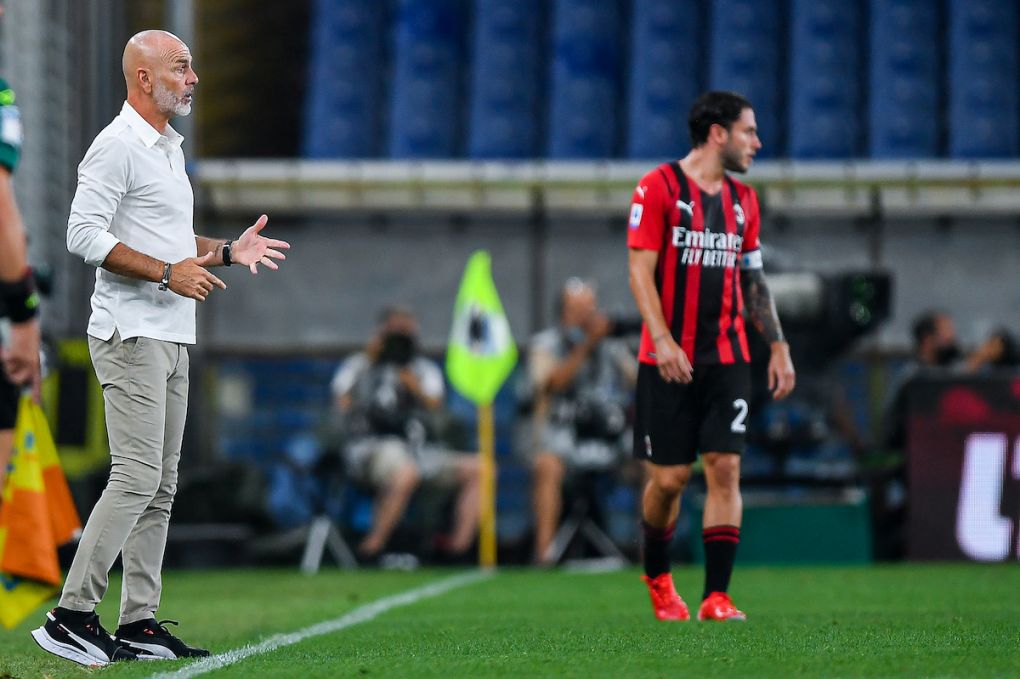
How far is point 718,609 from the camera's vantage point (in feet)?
19.9

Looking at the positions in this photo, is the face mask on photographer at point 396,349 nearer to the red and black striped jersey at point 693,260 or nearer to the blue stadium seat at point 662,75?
the blue stadium seat at point 662,75

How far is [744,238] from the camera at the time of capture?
6.36 metres

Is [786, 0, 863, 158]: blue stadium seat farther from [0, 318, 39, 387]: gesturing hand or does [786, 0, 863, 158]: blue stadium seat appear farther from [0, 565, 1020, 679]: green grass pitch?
[0, 318, 39, 387]: gesturing hand

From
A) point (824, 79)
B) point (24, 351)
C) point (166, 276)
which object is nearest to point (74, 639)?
point (24, 351)

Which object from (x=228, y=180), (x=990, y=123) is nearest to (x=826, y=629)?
(x=228, y=180)

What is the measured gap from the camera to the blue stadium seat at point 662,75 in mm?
16500

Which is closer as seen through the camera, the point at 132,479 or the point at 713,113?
the point at 132,479

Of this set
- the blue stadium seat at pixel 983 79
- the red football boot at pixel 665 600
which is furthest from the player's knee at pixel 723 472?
the blue stadium seat at pixel 983 79

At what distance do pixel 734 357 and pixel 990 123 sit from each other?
1105cm

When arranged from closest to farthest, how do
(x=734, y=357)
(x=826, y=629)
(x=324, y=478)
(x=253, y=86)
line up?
(x=826, y=629) < (x=734, y=357) < (x=324, y=478) < (x=253, y=86)

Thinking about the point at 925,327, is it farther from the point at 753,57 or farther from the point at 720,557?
the point at 720,557

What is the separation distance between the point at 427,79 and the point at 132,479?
12.8 meters

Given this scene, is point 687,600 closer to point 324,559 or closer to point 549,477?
point 549,477

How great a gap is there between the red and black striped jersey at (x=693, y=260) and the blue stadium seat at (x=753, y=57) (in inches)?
409
